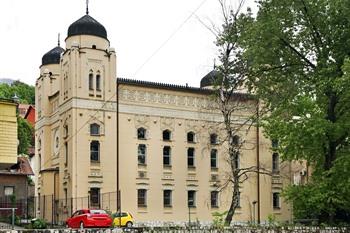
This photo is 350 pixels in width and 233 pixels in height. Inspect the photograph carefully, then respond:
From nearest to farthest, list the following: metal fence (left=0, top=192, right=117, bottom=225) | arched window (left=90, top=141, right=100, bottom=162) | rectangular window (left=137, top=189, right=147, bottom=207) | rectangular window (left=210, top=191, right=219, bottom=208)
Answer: metal fence (left=0, top=192, right=117, bottom=225), arched window (left=90, top=141, right=100, bottom=162), rectangular window (left=137, top=189, right=147, bottom=207), rectangular window (left=210, top=191, right=219, bottom=208)

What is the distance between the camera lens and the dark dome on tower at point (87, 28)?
1844 inches

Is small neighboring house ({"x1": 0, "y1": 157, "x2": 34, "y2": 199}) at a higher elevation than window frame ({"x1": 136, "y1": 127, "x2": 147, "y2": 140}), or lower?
lower

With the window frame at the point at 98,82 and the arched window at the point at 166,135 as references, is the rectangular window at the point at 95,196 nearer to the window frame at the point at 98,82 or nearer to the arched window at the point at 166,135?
the arched window at the point at 166,135

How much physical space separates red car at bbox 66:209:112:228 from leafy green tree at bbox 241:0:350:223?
13222 millimetres

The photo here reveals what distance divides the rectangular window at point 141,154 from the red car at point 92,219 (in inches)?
414

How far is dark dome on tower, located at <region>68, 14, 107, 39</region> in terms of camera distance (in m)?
46.8

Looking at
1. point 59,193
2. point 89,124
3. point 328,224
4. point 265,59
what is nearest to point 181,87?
point 89,124

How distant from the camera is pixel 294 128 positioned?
23.2 meters

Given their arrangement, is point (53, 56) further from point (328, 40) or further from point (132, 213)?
point (328, 40)

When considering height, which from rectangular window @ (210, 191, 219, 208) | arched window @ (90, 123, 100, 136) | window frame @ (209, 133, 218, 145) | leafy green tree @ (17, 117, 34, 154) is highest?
leafy green tree @ (17, 117, 34, 154)

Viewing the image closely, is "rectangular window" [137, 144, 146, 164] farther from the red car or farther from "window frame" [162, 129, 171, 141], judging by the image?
the red car

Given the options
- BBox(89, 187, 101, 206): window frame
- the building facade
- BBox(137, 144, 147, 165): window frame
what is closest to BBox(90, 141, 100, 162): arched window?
BBox(89, 187, 101, 206): window frame

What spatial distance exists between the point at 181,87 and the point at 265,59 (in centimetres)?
2335

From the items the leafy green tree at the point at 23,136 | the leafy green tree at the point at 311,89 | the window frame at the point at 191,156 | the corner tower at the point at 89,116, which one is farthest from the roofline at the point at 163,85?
the leafy green tree at the point at 23,136
